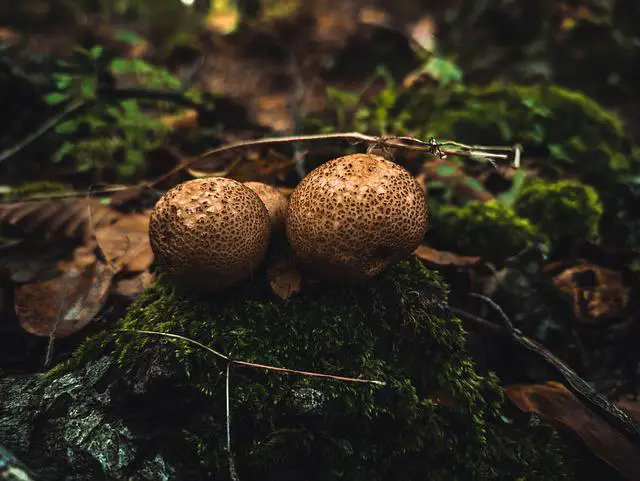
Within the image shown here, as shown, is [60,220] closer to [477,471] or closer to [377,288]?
[377,288]

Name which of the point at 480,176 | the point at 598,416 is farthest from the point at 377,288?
the point at 480,176

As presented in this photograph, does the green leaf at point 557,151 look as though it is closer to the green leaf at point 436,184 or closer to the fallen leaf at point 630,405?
the green leaf at point 436,184

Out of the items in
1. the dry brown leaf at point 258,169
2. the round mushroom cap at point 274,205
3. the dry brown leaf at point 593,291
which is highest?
the round mushroom cap at point 274,205

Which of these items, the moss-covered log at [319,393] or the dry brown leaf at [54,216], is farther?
the dry brown leaf at [54,216]

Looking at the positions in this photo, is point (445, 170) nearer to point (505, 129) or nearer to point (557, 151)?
point (505, 129)

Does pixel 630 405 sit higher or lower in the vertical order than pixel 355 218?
lower

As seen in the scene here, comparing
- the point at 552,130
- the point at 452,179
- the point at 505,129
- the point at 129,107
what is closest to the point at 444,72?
the point at 505,129

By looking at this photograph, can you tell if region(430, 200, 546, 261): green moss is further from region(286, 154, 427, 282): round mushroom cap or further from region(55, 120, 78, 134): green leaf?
region(55, 120, 78, 134): green leaf

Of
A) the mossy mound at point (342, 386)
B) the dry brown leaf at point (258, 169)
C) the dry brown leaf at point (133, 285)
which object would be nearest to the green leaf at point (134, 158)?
the dry brown leaf at point (258, 169)
